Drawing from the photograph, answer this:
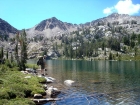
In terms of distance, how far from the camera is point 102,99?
31.3 m

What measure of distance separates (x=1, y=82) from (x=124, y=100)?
20390mm

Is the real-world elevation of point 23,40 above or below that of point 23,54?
above

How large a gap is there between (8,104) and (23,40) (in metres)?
53.7

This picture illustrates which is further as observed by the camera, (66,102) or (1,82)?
(1,82)

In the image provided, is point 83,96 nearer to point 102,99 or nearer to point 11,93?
point 102,99

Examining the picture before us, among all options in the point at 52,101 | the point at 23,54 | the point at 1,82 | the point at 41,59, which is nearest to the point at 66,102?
the point at 52,101

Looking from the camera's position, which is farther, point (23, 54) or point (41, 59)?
point (23, 54)

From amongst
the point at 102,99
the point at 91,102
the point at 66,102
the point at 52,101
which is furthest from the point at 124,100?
the point at 52,101

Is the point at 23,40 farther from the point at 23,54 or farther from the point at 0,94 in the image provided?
the point at 0,94

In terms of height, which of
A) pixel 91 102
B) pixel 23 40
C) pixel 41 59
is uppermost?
pixel 23 40

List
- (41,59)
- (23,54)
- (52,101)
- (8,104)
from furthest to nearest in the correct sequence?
(23,54) < (41,59) < (52,101) < (8,104)

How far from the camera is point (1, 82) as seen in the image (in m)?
33.9

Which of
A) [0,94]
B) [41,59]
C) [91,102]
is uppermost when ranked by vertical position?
[41,59]

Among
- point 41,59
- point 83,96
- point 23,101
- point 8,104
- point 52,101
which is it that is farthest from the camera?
point 41,59
